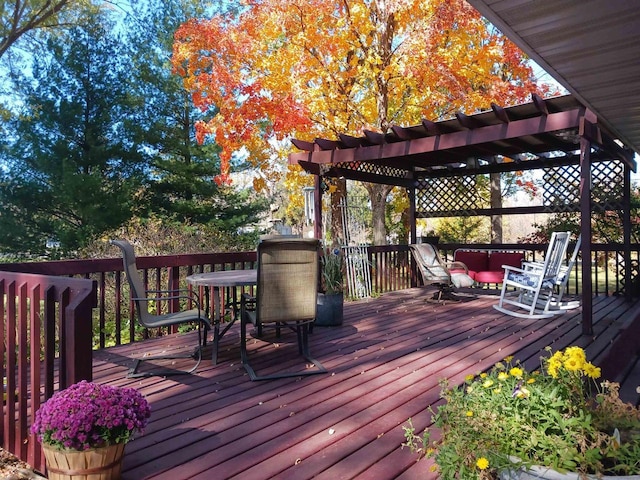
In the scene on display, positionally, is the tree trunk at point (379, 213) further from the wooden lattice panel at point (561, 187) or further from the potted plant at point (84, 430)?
the potted plant at point (84, 430)

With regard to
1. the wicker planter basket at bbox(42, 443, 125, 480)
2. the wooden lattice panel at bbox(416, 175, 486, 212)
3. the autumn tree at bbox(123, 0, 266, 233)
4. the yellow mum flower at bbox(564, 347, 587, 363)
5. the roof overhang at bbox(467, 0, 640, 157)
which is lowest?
the wicker planter basket at bbox(42, 443, 125, 480)

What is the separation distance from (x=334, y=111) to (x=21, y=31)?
8.74 m

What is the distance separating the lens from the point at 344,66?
10203 mm

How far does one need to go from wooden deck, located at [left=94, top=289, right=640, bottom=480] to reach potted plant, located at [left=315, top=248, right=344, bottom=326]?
158mm

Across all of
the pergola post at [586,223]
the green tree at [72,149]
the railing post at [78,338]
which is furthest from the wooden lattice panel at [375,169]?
the green tree at [72,149]

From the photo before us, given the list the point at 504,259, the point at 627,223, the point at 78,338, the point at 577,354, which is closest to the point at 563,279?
the point at 627,223

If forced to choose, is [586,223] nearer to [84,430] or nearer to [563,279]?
[563,279]

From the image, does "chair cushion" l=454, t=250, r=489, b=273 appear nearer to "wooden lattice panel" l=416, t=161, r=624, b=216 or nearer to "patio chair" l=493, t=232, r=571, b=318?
"wooden lattice panel" l=416, t=161, r=624, b=216

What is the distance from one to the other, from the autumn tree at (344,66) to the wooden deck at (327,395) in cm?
600

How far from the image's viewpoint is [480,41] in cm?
1009

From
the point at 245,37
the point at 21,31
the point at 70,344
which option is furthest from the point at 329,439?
the point at 21,31

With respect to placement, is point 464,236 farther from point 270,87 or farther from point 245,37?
point 245,37

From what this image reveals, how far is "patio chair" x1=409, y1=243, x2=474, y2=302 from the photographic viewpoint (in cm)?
641

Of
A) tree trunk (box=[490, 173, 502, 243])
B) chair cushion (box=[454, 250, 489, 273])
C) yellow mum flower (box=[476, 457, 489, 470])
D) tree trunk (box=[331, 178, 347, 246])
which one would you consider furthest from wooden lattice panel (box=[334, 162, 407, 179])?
yellow mum flower (box=[476, 457, 489, 470])
